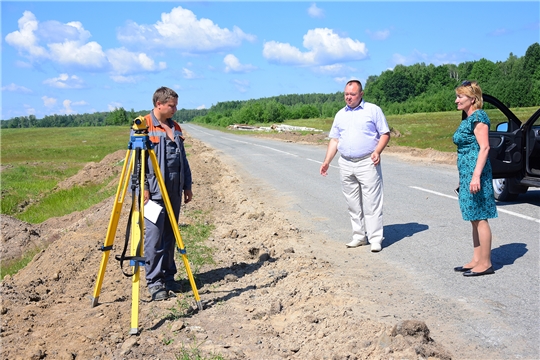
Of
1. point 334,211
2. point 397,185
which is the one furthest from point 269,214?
point 397,185

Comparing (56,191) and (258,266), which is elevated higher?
(258,266)

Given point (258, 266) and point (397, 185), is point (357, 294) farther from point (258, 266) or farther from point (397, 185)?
point (397, 185)

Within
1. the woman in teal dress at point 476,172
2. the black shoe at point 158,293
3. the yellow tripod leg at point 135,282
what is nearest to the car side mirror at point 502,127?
the woman in teal dress at point 476,172

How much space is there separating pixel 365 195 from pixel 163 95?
3056mm

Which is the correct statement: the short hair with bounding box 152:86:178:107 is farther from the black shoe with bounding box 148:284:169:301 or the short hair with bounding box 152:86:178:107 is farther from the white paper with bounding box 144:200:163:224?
the black shoe with bounding box 148:284:169:301

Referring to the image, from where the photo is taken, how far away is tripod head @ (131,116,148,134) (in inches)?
195

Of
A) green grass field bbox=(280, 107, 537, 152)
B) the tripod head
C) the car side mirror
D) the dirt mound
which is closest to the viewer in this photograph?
the tripod head

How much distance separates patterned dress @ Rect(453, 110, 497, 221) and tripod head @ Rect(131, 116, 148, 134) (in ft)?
10.8

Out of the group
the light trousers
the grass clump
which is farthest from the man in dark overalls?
the light trousers

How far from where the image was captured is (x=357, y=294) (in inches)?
220

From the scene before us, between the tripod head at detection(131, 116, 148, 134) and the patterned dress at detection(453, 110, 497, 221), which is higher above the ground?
the tripod head at detection(131, 116, 148, 134)

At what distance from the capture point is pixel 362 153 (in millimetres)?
7145

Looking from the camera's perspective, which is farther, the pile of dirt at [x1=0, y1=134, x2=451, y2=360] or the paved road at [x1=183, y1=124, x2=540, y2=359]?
the paved road at [x1=183, y1=124, x2=540, y2=359]

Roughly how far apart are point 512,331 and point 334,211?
6011mm
